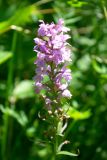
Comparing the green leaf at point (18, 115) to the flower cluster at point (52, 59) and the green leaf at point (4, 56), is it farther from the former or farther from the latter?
the flower cluster at point (52, 59)

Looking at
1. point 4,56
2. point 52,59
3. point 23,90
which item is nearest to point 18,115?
point 23,90

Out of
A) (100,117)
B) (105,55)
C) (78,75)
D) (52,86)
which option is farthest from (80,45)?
(52,86)

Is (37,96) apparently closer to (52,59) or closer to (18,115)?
(18,115)

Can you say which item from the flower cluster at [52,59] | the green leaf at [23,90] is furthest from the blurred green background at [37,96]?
the flower cluster at [52,59]

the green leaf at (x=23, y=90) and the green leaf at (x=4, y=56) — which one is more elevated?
the green leaf at (x=23, y=90)

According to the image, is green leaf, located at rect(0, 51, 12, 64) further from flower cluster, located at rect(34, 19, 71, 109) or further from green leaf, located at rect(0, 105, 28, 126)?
flower cluster, located at rect(34, 19, 71, 109)

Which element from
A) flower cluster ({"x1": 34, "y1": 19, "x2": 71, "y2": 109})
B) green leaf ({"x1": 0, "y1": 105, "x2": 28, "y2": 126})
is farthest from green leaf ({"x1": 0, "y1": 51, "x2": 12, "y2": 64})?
flower cluster ({"x1": 34, "y1": 19, "x2": 71, "y2": 109})

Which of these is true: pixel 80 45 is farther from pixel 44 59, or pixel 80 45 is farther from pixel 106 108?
pixel 44 59
